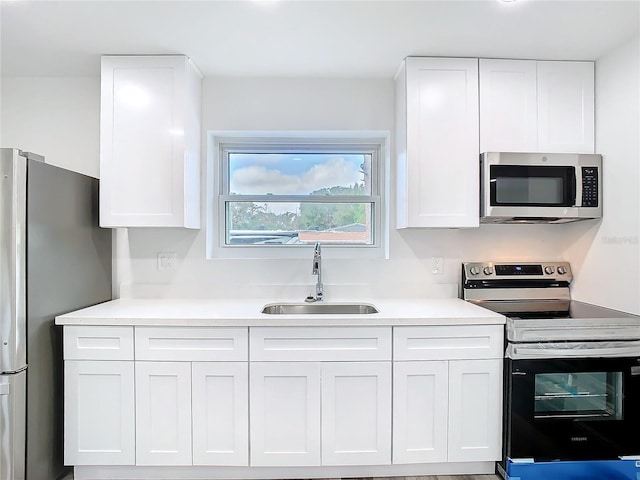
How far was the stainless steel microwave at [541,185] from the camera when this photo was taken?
7.29 ft

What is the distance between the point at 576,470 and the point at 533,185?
1476 mm

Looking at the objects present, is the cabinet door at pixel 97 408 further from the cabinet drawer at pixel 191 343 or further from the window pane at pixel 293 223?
the window pane at pixel 293 223

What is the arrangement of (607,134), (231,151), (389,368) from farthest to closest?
(231,151)
(607,134)
(389,368)

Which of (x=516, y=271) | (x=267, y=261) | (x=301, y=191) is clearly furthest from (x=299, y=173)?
(x=516, y=271)

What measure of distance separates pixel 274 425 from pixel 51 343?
3.88ft

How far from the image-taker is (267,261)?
2.57 m

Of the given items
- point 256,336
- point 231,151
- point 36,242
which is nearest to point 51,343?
point 36,242

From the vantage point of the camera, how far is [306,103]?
2.55 m

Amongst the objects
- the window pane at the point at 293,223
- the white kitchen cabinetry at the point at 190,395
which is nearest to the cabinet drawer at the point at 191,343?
the white kitchen cabinetry at the point at 190,395

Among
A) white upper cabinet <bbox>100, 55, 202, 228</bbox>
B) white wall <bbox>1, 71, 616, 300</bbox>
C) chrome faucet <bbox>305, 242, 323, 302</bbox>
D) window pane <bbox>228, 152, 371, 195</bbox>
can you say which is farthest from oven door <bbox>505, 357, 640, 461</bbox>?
white upper cabinet <bbox>100, 55, 202, 228</bbox>

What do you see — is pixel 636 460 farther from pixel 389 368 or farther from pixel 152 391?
pixel 152 391

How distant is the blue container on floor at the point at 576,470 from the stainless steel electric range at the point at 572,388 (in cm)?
3

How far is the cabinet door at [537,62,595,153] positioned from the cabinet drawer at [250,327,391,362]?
152cm

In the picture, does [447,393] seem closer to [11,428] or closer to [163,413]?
[163,413]
